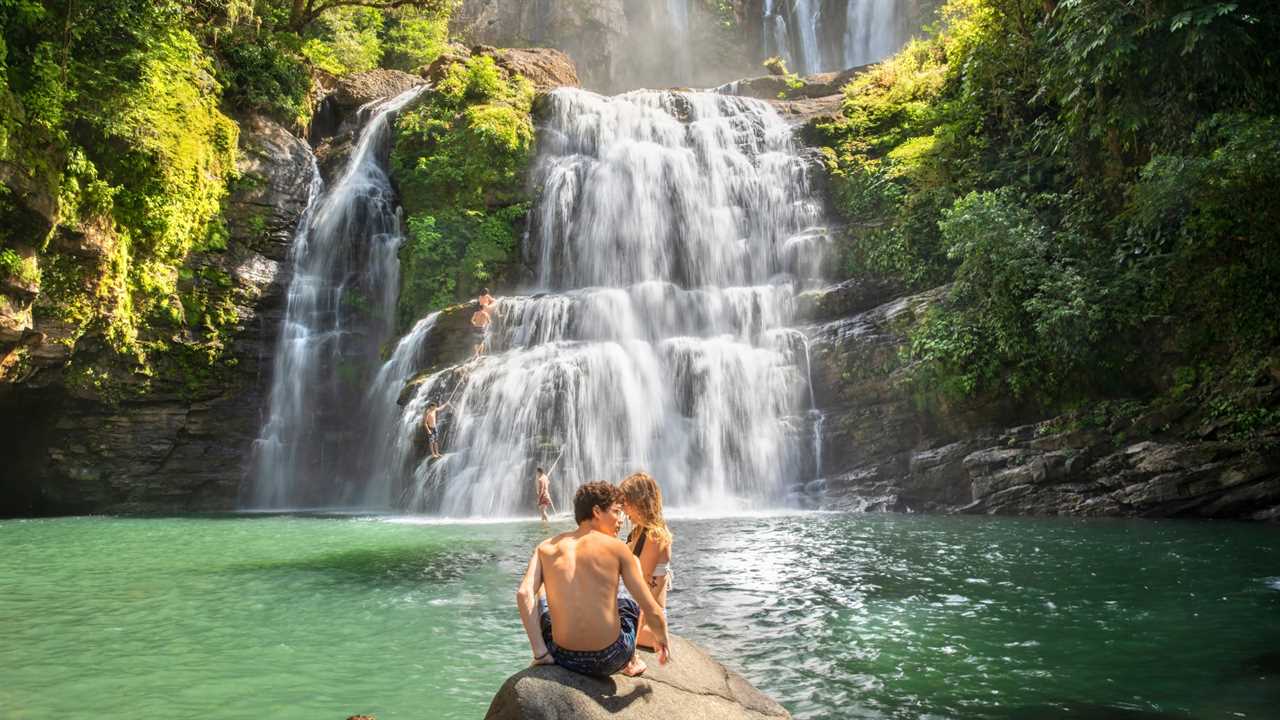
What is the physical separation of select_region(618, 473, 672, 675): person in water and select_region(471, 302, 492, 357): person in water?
52.1 ft

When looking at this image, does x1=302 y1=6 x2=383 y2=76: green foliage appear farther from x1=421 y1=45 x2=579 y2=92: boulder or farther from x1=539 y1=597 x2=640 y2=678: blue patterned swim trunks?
x1=539 y1=597 x2=640 y2=678: blue patterned swim trunks

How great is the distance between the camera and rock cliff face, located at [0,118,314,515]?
20.5 m

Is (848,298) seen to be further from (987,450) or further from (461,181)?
(461,181)

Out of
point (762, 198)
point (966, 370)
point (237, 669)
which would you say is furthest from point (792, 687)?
point (762, 198)

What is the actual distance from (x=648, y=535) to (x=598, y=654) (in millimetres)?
1014

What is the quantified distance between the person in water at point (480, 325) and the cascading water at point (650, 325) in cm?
38

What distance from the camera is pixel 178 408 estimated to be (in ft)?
71.2

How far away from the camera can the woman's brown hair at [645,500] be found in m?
4.90

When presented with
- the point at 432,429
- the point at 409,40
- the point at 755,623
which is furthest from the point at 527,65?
the point at 755,623

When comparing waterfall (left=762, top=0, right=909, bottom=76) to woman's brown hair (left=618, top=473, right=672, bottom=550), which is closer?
woman's brown hair (left=618, top=473, right=672, bottom=550)

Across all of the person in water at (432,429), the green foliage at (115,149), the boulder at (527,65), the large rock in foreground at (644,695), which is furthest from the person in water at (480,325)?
the large rock in foreground at (644,695)

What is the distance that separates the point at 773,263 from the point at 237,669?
19.2 meters

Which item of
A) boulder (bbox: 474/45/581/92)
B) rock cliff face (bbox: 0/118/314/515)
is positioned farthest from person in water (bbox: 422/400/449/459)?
boulder (bbox: 474/45/581/92)

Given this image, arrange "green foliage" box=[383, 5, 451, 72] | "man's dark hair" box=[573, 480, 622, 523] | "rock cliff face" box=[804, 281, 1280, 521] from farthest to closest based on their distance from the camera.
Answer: "green foliage" box=[383, 5, 451, 72], "rock cliff face" box=[804, 281, 1280, 521], "man's dark hair" box=[573, 480, 622, 523]
